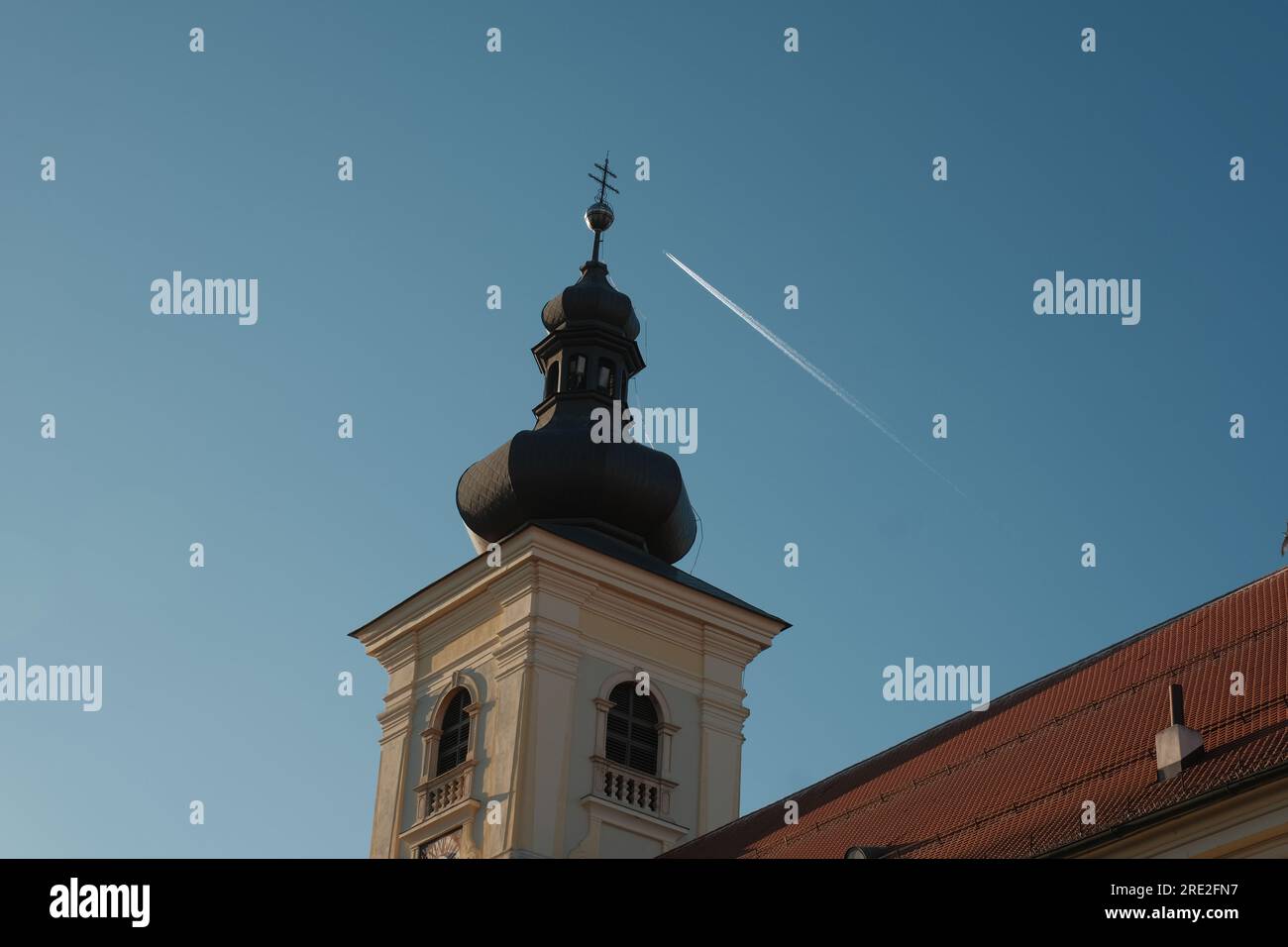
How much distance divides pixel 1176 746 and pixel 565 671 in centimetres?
1317

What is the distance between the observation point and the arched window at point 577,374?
109ft

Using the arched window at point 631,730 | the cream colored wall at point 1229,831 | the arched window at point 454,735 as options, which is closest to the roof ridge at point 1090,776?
the cream colored wall at point 1229,831

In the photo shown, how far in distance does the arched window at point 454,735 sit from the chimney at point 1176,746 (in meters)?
14.0

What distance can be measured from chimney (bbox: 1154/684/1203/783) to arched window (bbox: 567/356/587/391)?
1732 cm

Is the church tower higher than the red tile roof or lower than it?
higher

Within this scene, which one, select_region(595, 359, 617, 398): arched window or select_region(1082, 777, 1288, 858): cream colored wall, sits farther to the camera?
select_region(595, 359, 617, 398): arched window

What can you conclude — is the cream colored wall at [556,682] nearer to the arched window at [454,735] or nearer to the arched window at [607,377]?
the arched window at [454,735]

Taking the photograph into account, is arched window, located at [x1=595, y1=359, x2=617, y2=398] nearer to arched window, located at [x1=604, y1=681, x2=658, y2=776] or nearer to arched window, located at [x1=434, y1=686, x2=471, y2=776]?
arched window, located at [x1=604, y1=681, x2=658, y2=776]

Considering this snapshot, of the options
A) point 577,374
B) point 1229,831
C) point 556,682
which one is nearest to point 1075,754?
point 1229,831

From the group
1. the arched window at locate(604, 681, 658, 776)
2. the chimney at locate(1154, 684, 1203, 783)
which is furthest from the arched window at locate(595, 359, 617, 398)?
the chimney at locate(1154, 684, 1203, 783)

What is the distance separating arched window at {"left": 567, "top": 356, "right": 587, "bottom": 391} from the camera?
3309 centimetres

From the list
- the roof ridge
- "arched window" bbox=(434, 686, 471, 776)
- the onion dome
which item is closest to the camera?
the roof ridge
